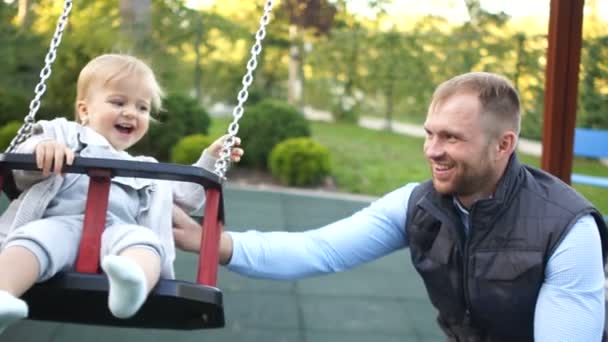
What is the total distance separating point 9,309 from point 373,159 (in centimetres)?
1041

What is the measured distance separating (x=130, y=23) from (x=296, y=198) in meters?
4.37

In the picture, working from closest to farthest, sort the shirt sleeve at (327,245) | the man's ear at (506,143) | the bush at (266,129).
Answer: the man's ear at (506,143), the shirt sleeve at (327,245), the bush at (266,129)

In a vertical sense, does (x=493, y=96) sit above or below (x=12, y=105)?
above

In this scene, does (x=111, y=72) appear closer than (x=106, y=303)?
No

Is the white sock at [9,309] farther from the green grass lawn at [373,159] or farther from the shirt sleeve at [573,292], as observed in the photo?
the green grass lawn at [373,159]

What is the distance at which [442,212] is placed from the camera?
2215 millimetres

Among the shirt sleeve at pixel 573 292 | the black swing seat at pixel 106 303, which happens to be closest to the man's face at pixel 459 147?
the shirt sleeve at pixel 573 292

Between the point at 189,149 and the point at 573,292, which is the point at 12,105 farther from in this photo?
the point at 573,292

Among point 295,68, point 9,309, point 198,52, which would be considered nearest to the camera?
point 9,309

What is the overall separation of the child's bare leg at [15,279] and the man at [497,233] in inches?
43.3

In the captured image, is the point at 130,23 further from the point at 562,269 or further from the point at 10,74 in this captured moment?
the point at 562,269

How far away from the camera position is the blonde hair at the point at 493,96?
2.13m

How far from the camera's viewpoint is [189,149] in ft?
31.6

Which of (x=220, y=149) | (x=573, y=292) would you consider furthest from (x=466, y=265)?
(x=220, y=149)
